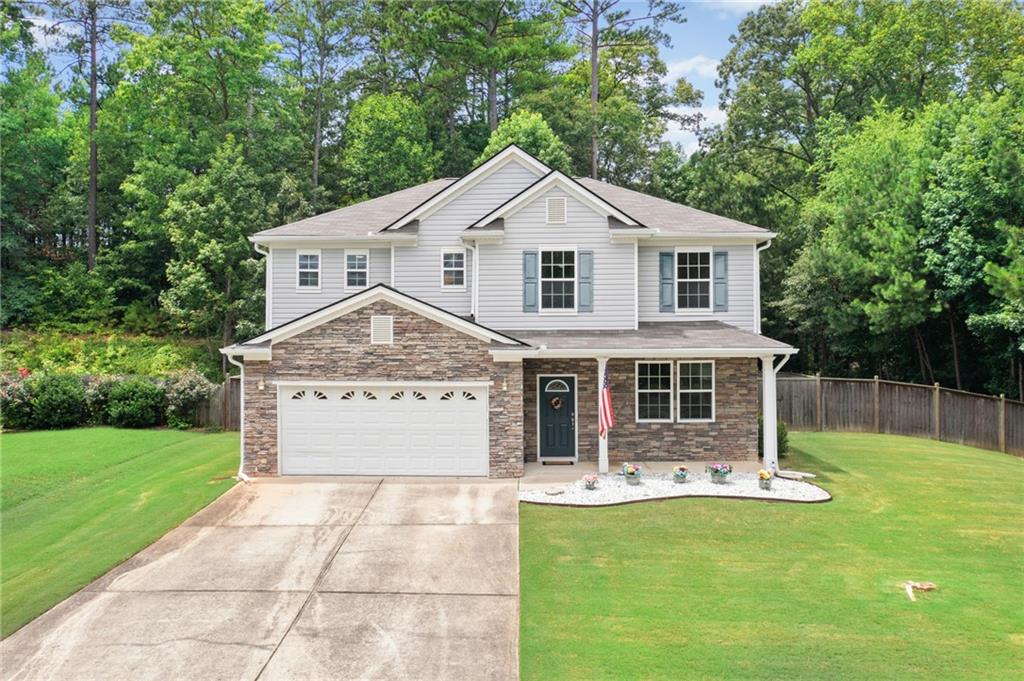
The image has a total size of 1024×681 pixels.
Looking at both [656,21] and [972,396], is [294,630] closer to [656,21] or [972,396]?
[972,396]

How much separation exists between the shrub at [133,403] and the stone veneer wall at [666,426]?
1243cm

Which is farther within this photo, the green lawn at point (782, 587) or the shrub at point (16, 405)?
the shrub at point (16, 405)

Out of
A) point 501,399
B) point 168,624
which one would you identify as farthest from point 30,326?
point 168,624

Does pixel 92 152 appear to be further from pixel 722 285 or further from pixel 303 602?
pixel 303 602

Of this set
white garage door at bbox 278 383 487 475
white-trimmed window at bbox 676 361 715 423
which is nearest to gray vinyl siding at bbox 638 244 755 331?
white-trimmed window at bbox 676 361 715 423

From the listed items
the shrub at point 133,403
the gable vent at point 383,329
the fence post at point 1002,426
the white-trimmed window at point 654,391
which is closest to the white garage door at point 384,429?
the gable vent at point 383,329

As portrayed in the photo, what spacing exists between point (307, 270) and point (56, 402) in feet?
29.7

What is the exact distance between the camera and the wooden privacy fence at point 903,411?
63.6 ft

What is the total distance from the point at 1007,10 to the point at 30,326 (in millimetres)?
45366

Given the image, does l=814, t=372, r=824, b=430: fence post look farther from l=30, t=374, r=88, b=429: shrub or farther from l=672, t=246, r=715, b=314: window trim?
l=30, t=374, r=88, b=429: shrub

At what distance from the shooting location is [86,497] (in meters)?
14.2

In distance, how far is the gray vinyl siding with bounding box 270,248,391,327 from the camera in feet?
64.2

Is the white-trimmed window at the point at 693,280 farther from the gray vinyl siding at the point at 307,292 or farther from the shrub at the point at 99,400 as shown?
the shrub at the point at 99,400

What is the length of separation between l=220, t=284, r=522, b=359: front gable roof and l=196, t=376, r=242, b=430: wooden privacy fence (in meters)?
7.78
